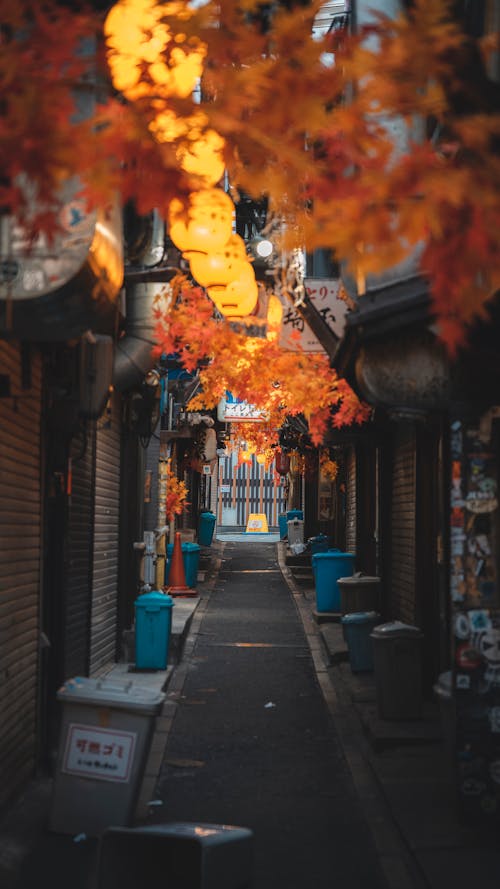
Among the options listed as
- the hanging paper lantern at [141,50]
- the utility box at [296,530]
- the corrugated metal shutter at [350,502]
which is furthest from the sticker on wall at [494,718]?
the utility box at [296,530]

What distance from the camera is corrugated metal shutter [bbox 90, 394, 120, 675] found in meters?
13.8

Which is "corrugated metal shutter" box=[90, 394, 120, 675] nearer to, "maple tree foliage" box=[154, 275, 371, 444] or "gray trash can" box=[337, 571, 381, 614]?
"maple tree foliage" box=[154, 275, 371, 444]

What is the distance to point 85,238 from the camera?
567 centimetres

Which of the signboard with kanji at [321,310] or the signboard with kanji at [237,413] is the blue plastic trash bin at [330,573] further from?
the signboard with kanji at [237,413]

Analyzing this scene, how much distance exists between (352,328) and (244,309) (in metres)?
1.81

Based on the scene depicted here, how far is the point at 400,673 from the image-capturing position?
1124 cm

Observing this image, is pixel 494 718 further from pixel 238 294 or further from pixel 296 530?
pixel 296 530

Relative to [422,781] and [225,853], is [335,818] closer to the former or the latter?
[422,781]

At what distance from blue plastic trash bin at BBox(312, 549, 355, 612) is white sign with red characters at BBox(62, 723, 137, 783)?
12492 mm

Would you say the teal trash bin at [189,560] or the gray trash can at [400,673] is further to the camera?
the teal trash bin at [189,560]

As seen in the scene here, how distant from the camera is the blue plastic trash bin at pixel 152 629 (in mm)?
14352

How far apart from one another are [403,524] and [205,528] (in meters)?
26.1

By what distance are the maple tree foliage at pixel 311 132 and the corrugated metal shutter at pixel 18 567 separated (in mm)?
3726

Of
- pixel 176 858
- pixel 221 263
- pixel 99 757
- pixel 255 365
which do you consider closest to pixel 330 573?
pixel 255 365
